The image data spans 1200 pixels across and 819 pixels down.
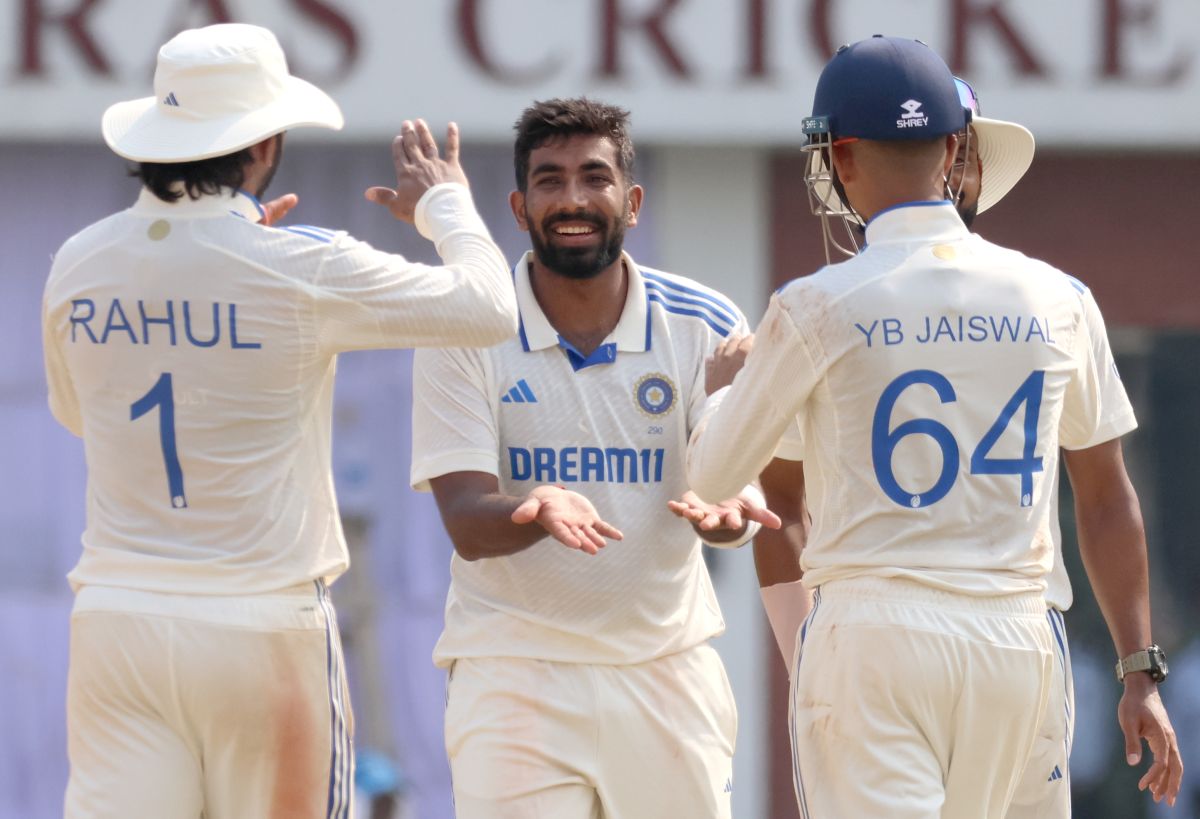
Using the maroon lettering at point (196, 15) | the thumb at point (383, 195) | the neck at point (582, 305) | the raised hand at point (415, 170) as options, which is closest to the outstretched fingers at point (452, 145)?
the raised hand at point (415, 170)

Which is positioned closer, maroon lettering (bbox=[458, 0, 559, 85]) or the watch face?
the watch face

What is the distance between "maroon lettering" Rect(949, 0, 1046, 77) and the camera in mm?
8320

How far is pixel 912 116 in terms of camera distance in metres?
3.80

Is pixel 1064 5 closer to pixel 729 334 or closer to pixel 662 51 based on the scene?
pixel 662 51

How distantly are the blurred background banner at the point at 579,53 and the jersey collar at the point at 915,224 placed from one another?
4.46m

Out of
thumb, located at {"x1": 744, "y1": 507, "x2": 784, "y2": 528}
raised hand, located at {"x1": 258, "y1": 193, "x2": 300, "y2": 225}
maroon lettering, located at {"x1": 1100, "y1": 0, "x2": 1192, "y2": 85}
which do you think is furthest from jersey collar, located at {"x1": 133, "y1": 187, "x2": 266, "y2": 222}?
maroon lettering, located at {"x1": 1100, "y1": 0, "x2": 1192, "y2": 85}

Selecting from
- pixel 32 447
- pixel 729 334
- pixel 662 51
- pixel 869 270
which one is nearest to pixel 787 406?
pixel 869 270

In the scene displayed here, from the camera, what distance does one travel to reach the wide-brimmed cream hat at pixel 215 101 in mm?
4094

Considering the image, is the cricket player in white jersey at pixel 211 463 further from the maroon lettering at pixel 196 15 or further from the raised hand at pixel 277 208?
the maroon lettering at pixel 196 15

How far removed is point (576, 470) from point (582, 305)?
0.40 m

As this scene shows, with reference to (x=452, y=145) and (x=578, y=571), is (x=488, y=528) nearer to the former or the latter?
(x=578, y=571)

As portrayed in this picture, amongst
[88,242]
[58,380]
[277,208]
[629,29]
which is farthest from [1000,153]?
[629,29]

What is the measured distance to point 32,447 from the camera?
28.0 feet

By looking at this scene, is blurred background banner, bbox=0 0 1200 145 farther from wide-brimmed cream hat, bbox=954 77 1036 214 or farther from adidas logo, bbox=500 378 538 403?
adidas logo, bbox=500 378 538 403
